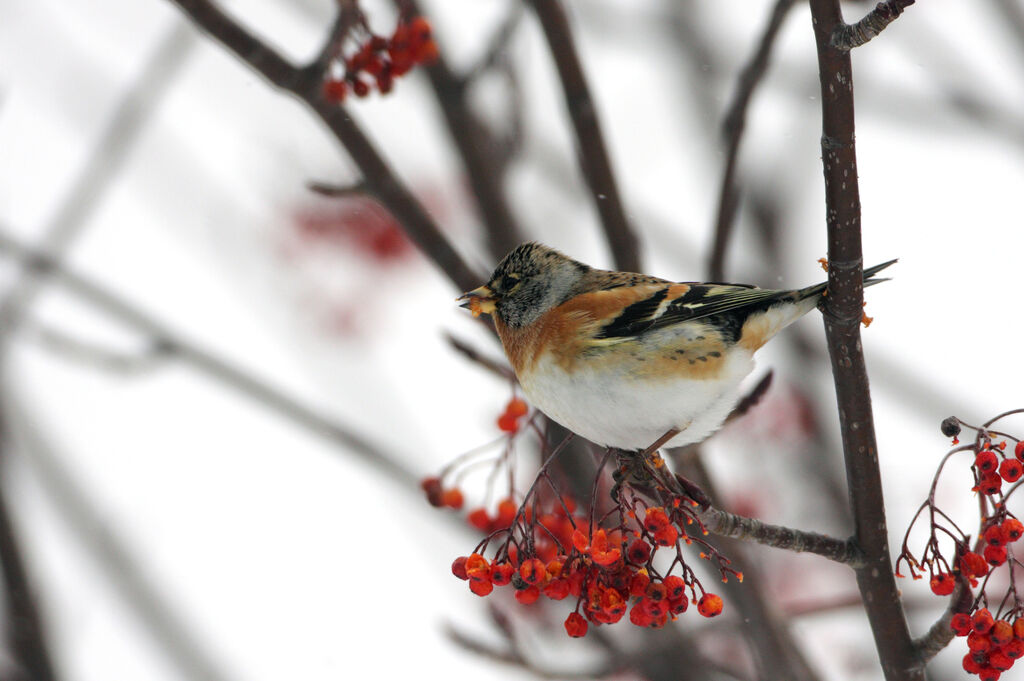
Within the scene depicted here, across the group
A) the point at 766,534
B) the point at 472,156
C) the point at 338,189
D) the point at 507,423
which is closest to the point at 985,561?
the point at 766,534

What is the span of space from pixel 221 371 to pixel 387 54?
70.0 inches

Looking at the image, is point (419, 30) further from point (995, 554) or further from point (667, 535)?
point (995, 554)

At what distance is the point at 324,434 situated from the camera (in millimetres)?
4070

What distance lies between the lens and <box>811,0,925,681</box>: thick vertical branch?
2061 mm

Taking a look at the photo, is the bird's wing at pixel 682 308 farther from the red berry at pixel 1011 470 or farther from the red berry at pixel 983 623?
the red berry at pixel 983 623

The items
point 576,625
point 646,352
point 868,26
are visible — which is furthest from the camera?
point 646,352

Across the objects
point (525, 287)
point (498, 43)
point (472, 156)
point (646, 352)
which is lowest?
point (646, 352)

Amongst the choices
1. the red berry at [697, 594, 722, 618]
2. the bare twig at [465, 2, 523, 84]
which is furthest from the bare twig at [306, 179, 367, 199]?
the red berry at [697, 594, 722, 618]

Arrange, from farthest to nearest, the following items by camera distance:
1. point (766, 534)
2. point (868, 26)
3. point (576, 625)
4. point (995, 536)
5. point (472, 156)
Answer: point (472, 156)
point (576, 625)
point (766, 534)
point (995, 536)
point (868, 26)

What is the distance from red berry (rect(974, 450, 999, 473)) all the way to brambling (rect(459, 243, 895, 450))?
0.65 metres

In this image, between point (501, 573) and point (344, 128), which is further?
point (344, 128)

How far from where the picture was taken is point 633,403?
9.18 feet

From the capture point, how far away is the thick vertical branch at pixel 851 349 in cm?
206

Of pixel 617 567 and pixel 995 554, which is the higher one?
pixel 995 554
